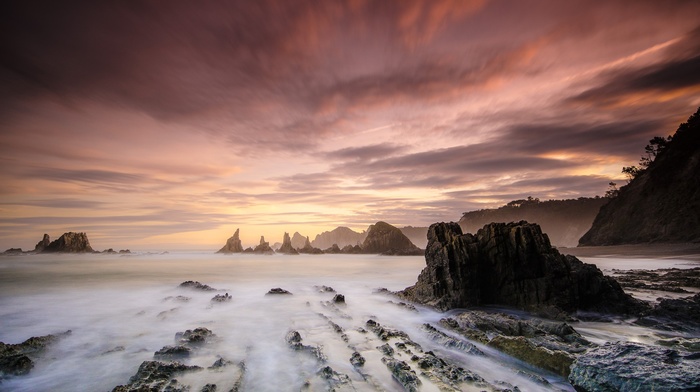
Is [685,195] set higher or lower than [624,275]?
higher

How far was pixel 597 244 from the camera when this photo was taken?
50375mm

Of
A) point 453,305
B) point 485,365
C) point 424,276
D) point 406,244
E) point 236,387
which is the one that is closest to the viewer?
point 236,387

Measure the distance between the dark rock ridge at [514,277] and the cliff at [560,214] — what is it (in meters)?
95.0

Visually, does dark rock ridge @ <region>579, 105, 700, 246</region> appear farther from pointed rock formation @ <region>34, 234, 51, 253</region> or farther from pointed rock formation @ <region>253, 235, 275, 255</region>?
pointed rock formation @ <region>34, 234, 51, 253</region>

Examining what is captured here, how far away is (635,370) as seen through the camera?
4.56 metres

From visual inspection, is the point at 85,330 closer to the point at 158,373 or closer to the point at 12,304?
the point at 158,373

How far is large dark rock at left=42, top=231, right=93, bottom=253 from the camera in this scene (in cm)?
8356

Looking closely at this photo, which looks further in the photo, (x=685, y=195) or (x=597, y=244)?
(x=597, y=244)

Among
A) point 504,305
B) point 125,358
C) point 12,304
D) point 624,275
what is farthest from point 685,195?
point 12,304

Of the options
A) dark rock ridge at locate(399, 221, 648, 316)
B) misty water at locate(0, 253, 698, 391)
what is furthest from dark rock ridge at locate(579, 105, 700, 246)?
misty water at locate(0, 253, 698, 391)

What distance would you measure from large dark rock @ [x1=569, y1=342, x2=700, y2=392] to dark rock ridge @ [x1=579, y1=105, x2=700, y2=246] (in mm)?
44115

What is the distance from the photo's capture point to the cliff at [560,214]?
10694 cm

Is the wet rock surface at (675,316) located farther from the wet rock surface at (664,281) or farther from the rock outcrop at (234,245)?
the rock outcrop at (234,245)

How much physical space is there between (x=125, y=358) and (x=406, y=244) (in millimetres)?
97008
